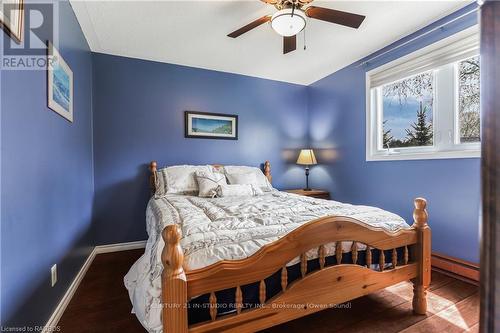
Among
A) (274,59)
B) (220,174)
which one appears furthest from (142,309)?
(274,59)

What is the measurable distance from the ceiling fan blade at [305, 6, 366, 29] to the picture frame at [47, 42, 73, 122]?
70.4 inches

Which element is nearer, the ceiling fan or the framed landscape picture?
the ceiling fan

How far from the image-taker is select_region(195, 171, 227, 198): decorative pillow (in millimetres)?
2584

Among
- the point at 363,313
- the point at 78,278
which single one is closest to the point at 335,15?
the point at 363,313

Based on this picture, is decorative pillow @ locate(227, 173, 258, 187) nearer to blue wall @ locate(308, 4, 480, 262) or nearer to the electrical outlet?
blue wall @ locate(308, 4, 480, 262)

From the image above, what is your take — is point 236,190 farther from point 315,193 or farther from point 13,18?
point 13,18

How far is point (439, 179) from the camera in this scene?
219 cm

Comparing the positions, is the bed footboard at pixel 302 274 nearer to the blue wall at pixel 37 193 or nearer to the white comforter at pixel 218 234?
the white comforter at pixel 218 234

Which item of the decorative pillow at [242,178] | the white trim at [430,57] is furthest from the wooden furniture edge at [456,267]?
the decorative pillow at [242,178]

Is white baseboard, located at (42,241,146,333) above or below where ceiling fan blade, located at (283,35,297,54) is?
below

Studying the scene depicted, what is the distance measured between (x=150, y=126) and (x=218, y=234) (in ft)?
7.58

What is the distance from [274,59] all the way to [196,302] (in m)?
2.86

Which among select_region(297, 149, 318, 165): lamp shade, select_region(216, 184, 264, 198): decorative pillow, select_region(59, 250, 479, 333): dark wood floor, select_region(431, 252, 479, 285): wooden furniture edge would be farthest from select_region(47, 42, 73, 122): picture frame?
select_region(431, 252, 479, 285): wooden furniture edge

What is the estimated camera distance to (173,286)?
0.91m
